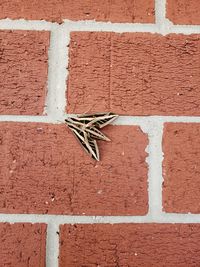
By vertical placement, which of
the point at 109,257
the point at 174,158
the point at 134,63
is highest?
the point at 134,63

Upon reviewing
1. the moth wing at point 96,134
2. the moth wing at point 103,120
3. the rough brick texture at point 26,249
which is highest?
the moth wing at point 103,120

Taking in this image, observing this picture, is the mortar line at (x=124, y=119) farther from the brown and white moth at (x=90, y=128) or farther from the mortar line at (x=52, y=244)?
the mortar line at (x=52, y=244)

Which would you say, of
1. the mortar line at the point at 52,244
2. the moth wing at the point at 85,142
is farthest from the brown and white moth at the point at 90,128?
the mortar line at the point at 52,244

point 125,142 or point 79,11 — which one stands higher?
point 79,11

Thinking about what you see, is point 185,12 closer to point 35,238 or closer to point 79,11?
point 79,11

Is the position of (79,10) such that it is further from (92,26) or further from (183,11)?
(183,11)

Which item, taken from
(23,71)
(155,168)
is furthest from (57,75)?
(155,168)

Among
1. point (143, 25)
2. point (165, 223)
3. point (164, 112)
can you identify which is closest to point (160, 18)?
point (143, 25)

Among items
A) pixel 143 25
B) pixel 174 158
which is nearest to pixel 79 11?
pixel 143 25
